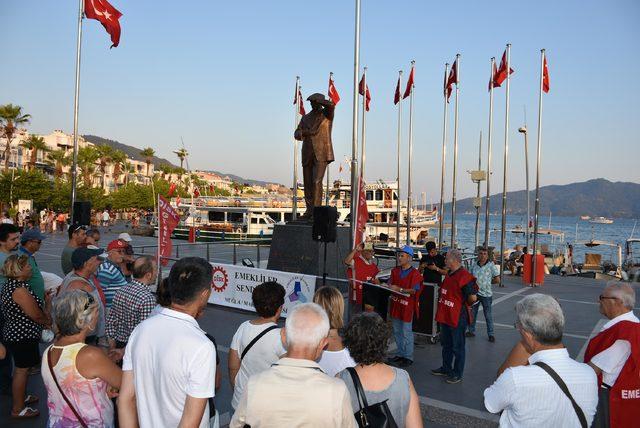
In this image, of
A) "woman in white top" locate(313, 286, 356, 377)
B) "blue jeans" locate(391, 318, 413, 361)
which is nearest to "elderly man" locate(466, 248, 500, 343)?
"blue jeans" locate(391, 318, 413, 361)

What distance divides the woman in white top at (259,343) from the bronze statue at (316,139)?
7761mm

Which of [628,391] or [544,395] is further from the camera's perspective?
[628,391]

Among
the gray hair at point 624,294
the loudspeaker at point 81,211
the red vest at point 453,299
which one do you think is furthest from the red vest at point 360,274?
the loudspeaker at point 81,211

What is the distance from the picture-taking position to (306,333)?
2.26 metres

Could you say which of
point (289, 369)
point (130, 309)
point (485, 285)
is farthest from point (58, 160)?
point (289, 369)

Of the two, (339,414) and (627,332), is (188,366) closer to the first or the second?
(339,414)

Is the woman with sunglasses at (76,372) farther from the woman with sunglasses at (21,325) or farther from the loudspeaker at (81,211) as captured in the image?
the loudspeaker at (81,211)

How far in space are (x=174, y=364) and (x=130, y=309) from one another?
1827 millimetres

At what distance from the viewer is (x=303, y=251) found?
10.8 meters

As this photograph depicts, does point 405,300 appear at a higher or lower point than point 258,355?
lower

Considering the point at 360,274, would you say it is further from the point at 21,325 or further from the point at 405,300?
the point at 21,325

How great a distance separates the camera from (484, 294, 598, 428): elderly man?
8.13 ft

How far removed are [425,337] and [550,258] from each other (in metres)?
23.2

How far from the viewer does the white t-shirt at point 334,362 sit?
3.17 meters
